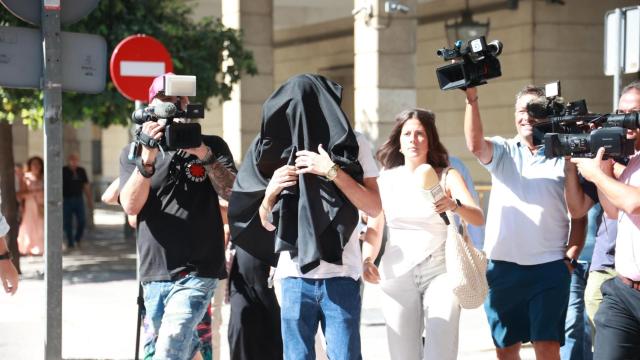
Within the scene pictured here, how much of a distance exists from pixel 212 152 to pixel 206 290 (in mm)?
724

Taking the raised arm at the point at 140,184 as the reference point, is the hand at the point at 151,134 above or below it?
above

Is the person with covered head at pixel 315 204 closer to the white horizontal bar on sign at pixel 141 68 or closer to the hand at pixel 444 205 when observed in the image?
the hand at pixel 444 205

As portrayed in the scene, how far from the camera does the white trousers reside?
5605 millimetres

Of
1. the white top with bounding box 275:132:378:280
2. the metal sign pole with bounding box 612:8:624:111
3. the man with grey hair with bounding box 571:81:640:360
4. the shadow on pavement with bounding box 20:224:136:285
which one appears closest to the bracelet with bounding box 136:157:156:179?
the white top with bounding box 275:132:378:280

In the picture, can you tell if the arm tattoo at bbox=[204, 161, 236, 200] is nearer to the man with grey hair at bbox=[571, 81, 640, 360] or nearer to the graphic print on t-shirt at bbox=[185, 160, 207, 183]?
the graphic print on t-shirt at bbox=[185, 160, 207, 183]

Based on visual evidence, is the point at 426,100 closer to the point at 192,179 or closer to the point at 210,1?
the point at 210,1

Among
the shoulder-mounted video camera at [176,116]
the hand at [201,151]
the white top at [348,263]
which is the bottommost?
the white top at [348,263]

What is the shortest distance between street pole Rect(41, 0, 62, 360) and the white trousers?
5.95 ft

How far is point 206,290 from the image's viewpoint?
557 centimetres

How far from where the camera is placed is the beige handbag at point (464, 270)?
551 centimetres

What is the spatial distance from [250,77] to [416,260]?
11.1 meters

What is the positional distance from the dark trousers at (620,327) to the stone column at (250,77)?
11701mm

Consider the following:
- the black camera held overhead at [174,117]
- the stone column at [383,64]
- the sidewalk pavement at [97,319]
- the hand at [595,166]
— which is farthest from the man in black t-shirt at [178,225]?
the stone column at [383,64]

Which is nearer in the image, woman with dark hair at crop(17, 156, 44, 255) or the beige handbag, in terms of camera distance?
the beige handbag
